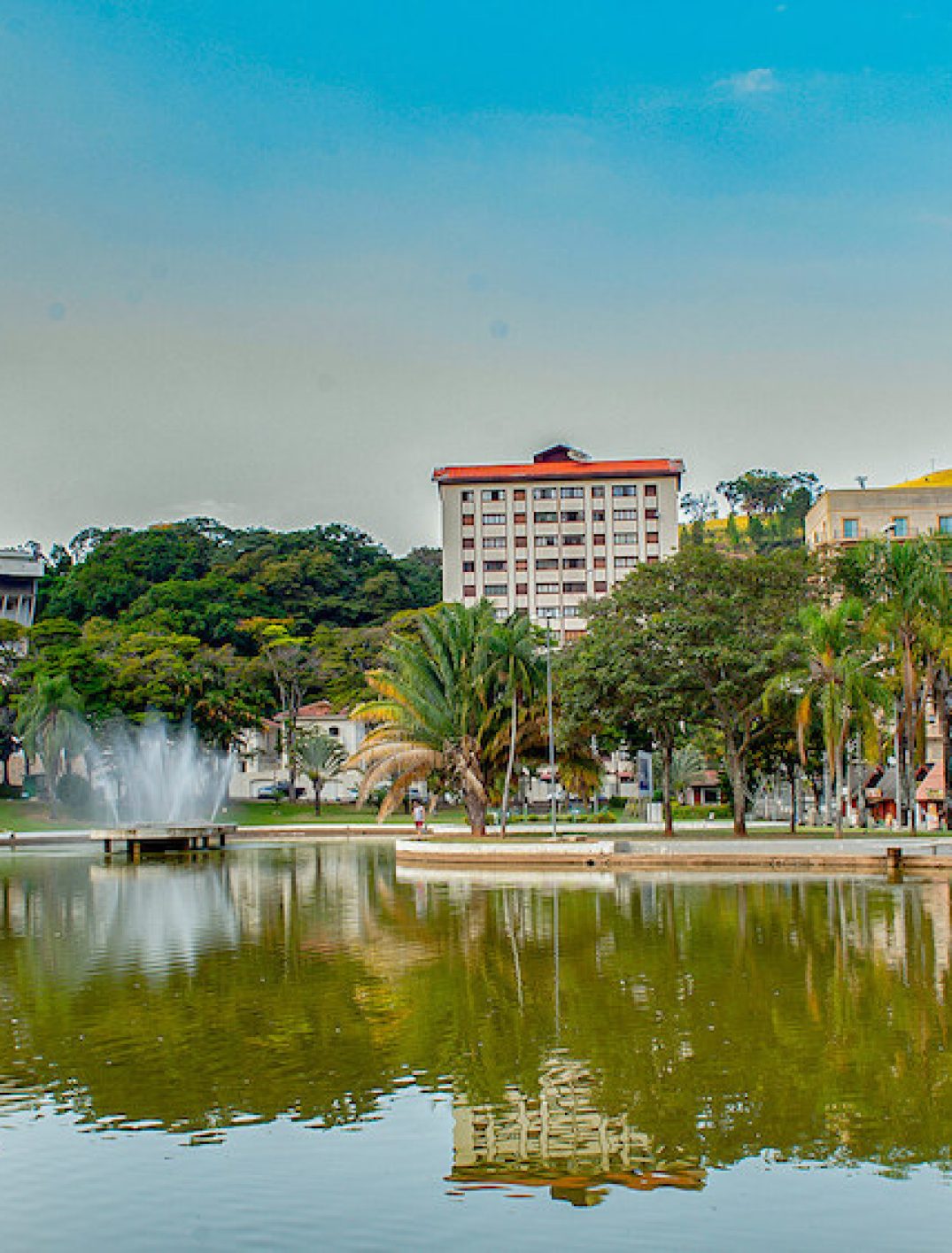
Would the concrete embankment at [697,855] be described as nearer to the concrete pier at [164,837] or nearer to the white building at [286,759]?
the concrete pier at [164,837]

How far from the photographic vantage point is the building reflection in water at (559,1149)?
34.7 feet

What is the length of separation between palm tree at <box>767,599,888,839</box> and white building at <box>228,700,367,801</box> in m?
63.4

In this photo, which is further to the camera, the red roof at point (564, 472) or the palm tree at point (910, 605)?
the red roof at point (564, 472)

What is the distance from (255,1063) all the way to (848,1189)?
6326 millimetres

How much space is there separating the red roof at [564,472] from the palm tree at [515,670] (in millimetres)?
71225

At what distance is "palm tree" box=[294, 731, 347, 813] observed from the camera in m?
86.4

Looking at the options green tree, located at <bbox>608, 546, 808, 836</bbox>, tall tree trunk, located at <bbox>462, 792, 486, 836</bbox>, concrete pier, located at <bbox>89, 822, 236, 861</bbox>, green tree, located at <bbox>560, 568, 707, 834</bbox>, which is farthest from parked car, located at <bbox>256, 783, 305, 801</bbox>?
green tree, located at <bbox>608, 546, 808, 836</bbox>

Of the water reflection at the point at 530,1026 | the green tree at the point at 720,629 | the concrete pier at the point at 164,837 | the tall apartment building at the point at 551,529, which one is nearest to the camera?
the water reflection at the point at 530,1026

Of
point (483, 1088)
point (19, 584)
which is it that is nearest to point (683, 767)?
point (19, 584)

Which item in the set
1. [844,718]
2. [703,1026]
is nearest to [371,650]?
[844,718]

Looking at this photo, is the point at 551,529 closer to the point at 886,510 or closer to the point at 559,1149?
the point at 886,510

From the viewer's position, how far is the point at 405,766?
51125 millimetres

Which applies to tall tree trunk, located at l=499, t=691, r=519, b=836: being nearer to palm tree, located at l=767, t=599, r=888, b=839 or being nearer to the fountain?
palm tree, located at l=767, t=599, r=888, b=839

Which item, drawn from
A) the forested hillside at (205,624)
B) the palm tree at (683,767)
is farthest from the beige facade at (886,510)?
the forested hillside at (205,624)
